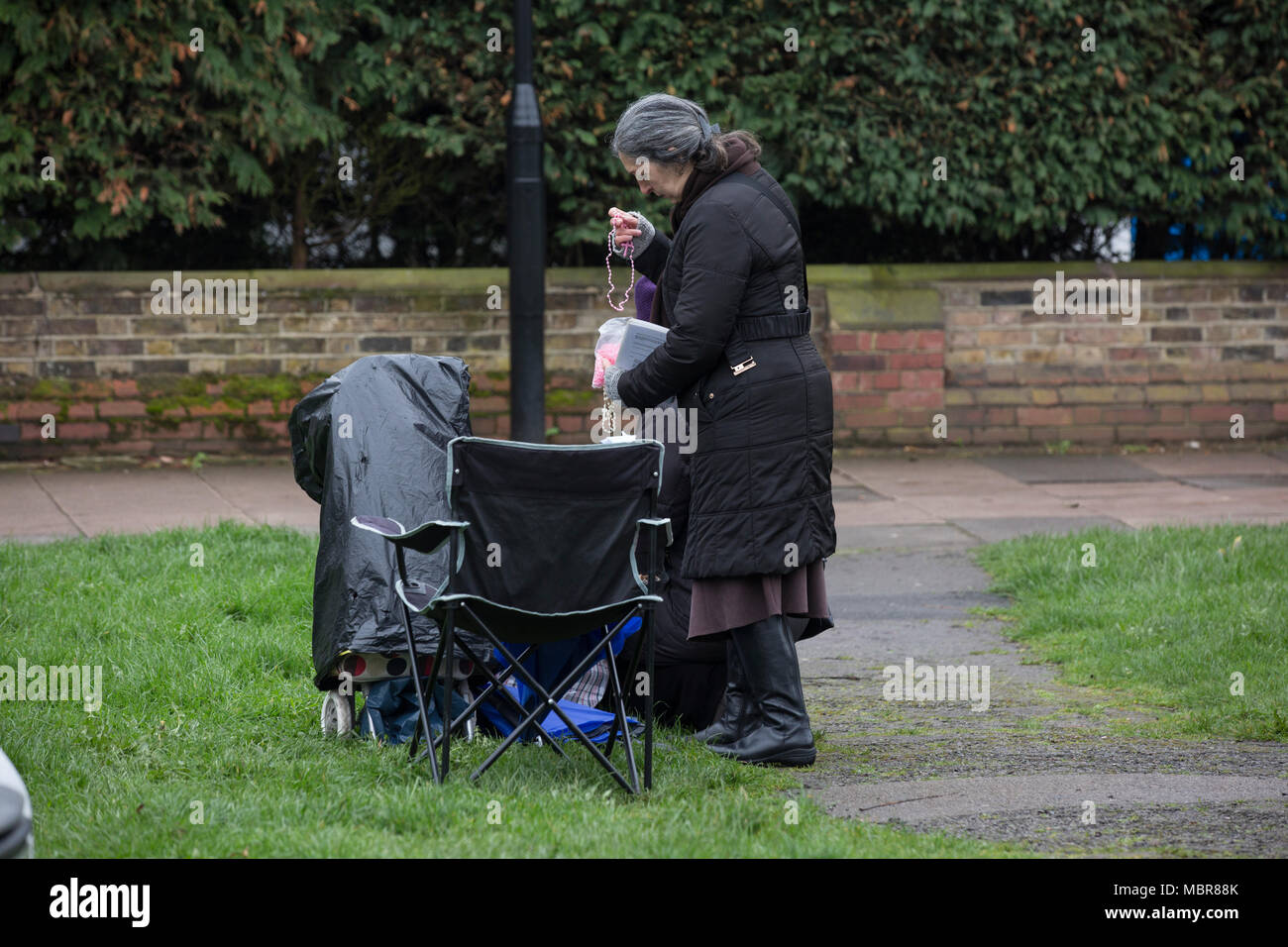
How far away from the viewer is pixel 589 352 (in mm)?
10562

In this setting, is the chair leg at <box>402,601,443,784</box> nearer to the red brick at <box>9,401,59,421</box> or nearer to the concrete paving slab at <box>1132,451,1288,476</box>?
the red brick at <box>9,401,59,421</box>

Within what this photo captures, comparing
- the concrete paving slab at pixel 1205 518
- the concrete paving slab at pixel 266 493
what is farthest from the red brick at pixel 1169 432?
the concrete paving slab at pixel 266 493

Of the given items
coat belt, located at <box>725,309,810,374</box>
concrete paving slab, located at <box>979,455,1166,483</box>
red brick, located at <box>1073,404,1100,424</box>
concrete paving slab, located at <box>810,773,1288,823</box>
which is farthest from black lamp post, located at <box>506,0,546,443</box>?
concrete paving slab, located at <box>810,773,1288,823</box>

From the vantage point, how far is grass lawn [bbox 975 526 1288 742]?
5328mm

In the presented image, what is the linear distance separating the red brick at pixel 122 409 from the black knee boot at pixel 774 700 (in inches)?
255

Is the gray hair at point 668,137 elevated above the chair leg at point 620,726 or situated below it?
above

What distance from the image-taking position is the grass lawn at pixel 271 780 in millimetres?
3789

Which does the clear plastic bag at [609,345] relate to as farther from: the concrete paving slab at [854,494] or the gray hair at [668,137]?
the concrete paving slab at [854,494]

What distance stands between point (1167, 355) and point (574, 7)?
15.9 ft

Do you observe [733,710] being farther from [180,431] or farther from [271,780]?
[180,431]

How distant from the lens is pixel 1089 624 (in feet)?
20.9

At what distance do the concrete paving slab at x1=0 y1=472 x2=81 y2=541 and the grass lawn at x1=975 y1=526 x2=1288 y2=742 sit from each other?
4.84m
